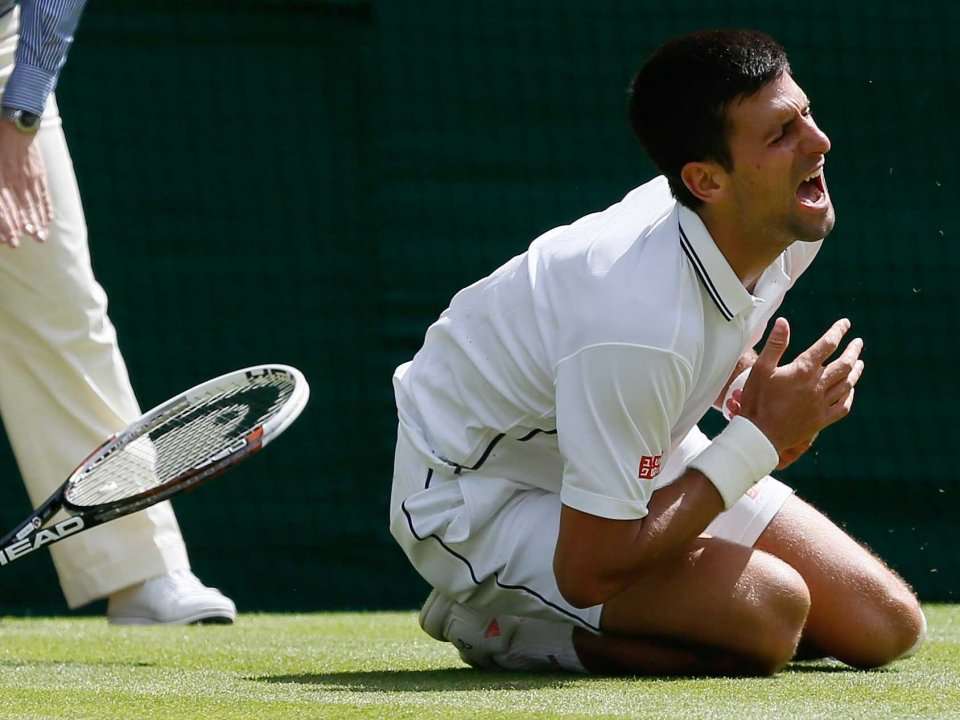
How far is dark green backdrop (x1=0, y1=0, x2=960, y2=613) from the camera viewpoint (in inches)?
209

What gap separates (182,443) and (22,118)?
76cm

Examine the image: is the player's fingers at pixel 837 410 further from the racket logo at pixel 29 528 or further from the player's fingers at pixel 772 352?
the racket logo at pixel 29 528

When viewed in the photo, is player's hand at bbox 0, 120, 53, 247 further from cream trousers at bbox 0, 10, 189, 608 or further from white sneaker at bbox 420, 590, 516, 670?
white sneaker at bbox 420, 590, 516, 670

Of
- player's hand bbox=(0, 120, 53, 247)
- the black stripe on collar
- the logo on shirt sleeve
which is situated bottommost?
the logo on shirt sleeve

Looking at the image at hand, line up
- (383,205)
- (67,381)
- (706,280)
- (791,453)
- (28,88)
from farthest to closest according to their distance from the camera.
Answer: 1. (383,205)
2. (67,381)
3. (28,88)
4. (791,453)
5. (706,280)

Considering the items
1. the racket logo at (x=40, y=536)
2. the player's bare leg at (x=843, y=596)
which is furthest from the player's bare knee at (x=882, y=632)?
the racket logo at (x=40, y=536)

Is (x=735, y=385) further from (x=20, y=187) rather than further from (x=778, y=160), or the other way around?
(x=20, y=187)

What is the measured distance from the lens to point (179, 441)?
11.7 feet

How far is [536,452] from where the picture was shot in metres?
3.26

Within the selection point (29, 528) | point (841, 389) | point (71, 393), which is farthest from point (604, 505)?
point (71, 393)

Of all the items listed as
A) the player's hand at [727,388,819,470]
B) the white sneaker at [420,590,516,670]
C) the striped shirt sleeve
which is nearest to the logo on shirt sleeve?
the player's hand at [727,388,819,470]

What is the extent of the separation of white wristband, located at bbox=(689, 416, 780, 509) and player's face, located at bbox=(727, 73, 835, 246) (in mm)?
342

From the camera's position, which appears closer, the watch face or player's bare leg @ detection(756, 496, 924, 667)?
player's bare leg @ detection(756, 496, 924, 667)

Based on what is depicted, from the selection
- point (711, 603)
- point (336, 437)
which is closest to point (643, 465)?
point (711, 603)
